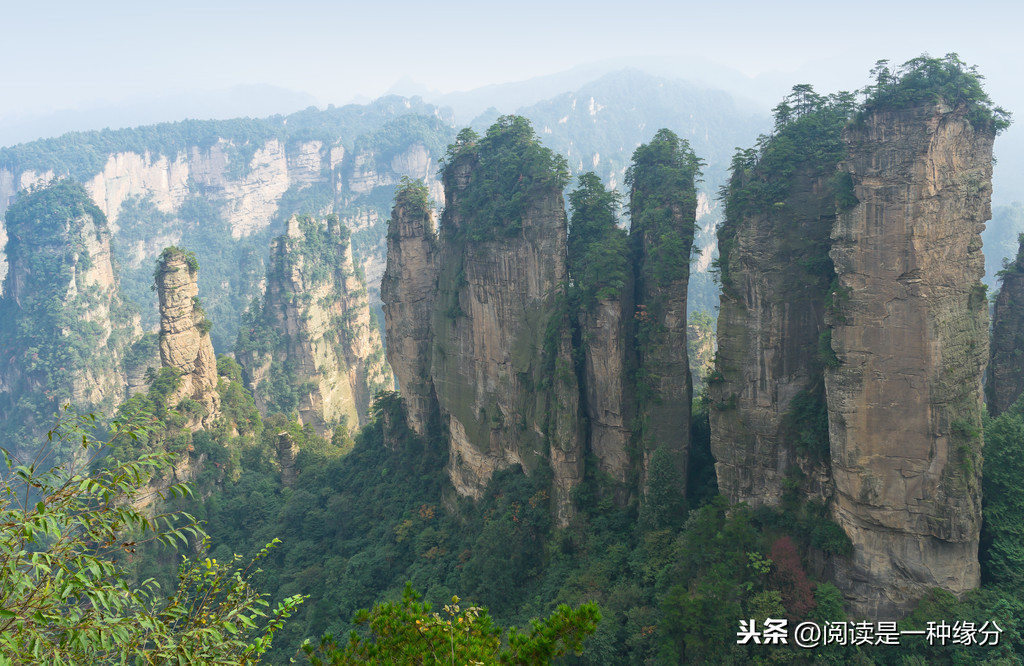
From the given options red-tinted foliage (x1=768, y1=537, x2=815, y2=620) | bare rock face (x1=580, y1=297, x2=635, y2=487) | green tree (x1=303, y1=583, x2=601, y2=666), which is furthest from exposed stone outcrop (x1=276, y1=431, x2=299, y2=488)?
green tree (x1=303, y1=583, x2=601, y2=666)

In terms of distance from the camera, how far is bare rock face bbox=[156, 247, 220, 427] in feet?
144

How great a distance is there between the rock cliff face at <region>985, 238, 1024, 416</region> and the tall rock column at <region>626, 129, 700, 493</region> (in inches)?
531

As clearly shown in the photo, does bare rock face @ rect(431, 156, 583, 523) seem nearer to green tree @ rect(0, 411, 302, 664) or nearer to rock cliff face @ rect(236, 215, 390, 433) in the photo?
green tree @ rect(0, 411, 302, 664)

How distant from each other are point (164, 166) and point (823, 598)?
162445 mm

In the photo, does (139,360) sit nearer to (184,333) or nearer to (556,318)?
(184,333)

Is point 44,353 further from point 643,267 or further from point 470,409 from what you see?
point 643,267

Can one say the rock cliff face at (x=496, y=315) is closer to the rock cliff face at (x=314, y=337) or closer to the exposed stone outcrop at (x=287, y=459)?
the exposed stone outcrop at (x=287, y=459)

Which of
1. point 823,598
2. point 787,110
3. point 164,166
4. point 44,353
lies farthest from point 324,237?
point 164,166

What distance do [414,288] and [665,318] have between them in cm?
1838

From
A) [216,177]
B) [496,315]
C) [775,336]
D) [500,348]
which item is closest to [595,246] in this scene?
[496,315]

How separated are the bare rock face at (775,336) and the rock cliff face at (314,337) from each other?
54.2m

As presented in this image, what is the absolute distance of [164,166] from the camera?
150m

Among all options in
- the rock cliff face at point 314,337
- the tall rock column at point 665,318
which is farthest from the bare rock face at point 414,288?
the rock cliff face at point 314,337

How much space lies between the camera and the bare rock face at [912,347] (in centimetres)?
1902
